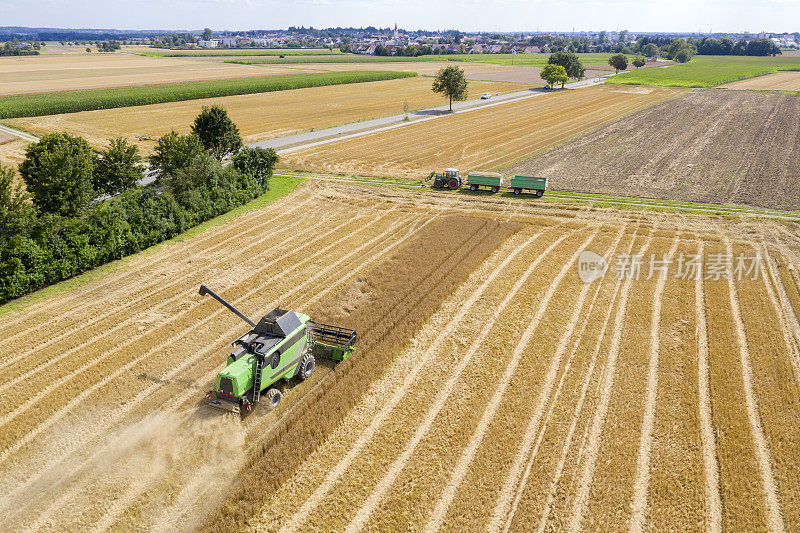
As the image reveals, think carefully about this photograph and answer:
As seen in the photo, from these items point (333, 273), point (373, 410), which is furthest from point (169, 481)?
point (333, 273)

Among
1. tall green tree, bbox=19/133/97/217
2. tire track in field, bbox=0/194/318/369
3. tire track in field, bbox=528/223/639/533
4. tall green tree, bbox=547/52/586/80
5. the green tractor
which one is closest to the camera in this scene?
tire track in field, bbox=528/223/639/533

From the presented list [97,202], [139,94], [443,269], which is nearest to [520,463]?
[443,269]

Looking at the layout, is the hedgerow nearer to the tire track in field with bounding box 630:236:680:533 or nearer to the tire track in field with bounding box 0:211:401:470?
the tire track in field with bounding box 0:211:401:470

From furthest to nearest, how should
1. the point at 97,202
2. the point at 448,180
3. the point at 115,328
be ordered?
the point at 448,180 < the point at 97,202 < the point at 115,328

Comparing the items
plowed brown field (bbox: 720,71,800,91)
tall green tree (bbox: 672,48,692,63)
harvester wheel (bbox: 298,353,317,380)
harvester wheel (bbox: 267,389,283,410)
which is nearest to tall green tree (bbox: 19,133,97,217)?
harvester wheel (bbox: 298,353,317,380)

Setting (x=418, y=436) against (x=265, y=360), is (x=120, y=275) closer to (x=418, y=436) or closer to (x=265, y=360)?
(x=265, y=360)
